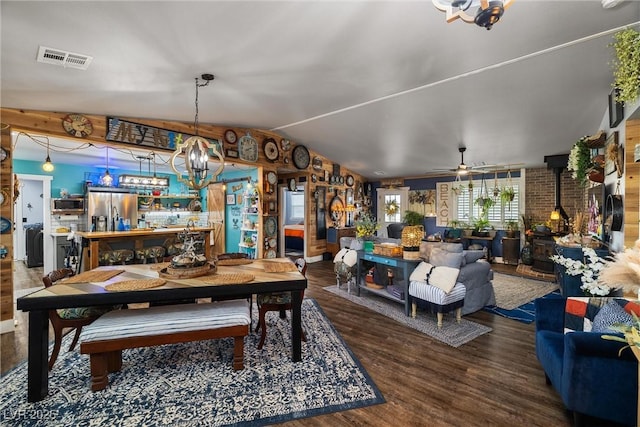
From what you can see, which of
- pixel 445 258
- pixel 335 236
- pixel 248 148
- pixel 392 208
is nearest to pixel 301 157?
pixel 248 148

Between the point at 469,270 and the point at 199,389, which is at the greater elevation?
the point at 469,270

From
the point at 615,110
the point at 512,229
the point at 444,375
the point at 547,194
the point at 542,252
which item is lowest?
the point at 444,375

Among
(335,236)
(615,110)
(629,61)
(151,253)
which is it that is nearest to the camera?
(629,61)

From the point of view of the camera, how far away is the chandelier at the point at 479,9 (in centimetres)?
137

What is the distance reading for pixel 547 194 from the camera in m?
6.95

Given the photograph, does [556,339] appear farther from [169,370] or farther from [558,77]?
[169,370]

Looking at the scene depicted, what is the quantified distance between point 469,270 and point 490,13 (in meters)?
3.05

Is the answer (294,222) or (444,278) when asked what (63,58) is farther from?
(294,222)

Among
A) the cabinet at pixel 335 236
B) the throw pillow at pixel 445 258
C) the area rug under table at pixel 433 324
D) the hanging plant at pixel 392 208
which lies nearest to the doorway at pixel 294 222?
the cabinet at pixel 335 236

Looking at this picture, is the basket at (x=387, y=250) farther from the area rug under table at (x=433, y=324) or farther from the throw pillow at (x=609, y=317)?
the throw pillow at (x=609, y=317)

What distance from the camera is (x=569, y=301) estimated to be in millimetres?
2260

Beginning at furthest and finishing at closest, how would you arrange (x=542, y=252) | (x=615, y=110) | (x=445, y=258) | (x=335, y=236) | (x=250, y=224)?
(x=335, y=236) < (x=250, y=224) < (x=542, y=252) < (x=445, y=258) < (x=615, y=110)

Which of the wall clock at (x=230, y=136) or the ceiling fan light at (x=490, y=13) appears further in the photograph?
the wall clock at (x=230, y=136)

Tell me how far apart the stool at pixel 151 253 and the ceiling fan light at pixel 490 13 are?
5229mm
